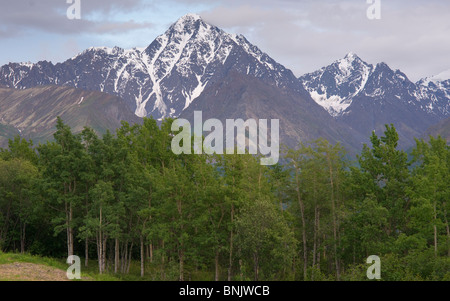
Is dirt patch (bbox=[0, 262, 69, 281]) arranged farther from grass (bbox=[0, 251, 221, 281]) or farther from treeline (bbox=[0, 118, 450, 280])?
treeline (bbox=[0, 118, 450, 280])

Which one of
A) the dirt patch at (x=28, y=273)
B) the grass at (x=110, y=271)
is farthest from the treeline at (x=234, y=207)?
the dirt patch at (x=28, y=273)

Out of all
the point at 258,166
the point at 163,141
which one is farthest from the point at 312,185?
the point at 163,141

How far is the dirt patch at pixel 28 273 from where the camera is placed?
141 ft

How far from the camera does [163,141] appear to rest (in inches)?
2982

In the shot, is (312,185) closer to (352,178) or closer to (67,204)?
(352,178)

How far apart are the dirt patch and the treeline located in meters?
11.8

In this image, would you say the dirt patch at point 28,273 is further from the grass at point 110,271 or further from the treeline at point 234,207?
the treeline at point 234,207

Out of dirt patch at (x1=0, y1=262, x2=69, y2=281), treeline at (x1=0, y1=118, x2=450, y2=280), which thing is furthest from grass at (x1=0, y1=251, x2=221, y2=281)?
dirt patch at (x1=0, y1=262, x2=69, y2=281)

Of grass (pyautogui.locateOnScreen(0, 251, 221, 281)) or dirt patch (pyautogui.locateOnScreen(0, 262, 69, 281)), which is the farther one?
grass (pyautogui.locateOnScreen(0, 251, 221, 281))

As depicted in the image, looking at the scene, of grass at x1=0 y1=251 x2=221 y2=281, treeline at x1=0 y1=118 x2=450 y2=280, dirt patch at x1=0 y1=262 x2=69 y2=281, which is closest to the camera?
dirt patch at x1=0 y1=262 x2=69 y2=281

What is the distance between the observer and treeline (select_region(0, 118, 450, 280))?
2172 inches

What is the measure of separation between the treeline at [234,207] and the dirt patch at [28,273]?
1178 centimetres

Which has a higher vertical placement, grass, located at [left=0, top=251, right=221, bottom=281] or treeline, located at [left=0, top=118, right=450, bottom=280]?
A: treeline, located at [left=0, top=118, right=450, bottom=280]
